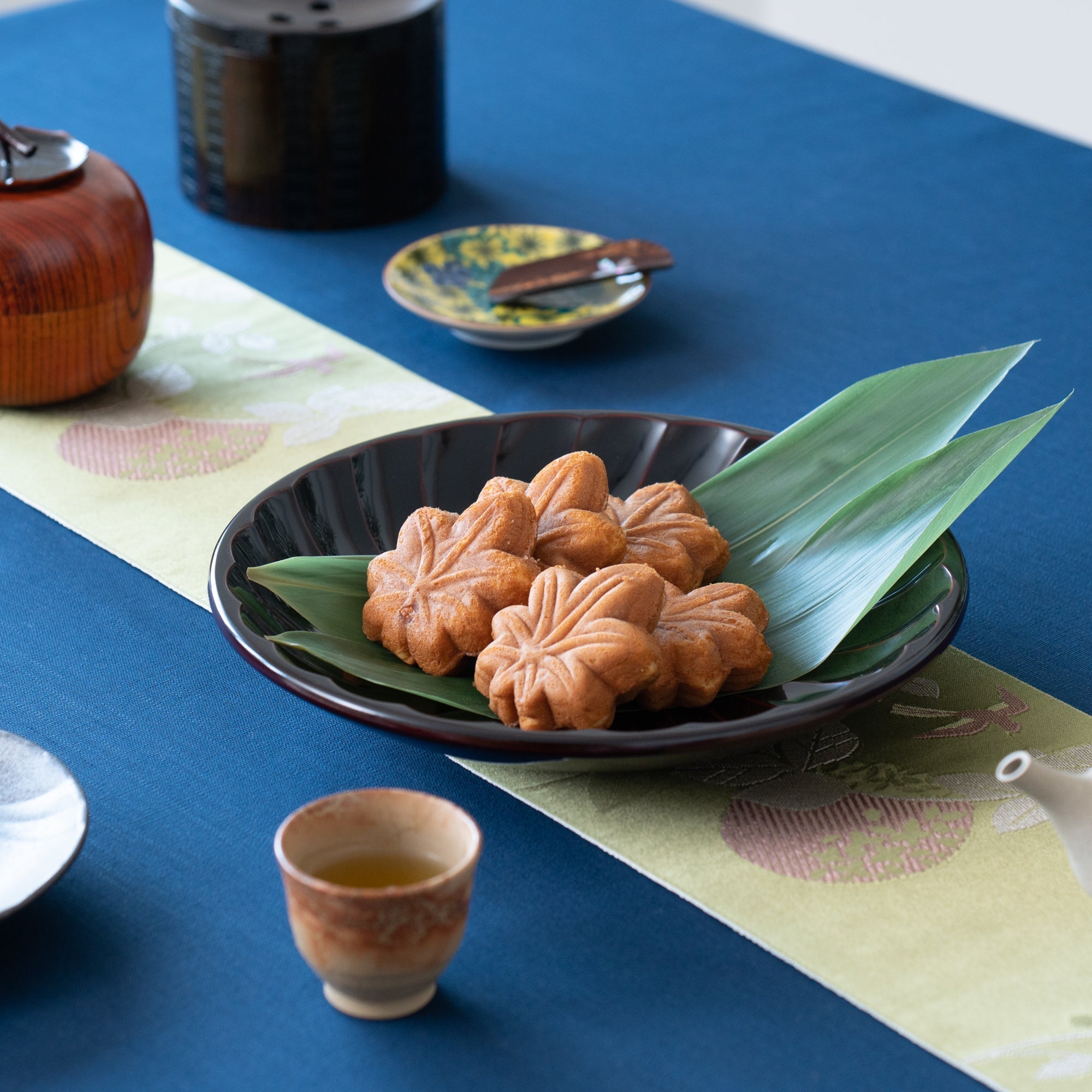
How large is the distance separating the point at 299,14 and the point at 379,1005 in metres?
1.08

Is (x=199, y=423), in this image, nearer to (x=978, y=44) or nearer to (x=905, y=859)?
(x=905, y=859)

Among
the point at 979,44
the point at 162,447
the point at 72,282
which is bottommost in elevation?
the point at 979,44

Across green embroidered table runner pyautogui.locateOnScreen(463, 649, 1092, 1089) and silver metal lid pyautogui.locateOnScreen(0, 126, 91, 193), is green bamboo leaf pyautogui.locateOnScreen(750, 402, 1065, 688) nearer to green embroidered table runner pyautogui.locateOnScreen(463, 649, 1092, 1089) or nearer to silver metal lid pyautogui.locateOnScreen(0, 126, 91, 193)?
green embroidered table runner pyautogui.locateOnScreen(463, 649, 1092, 1089)

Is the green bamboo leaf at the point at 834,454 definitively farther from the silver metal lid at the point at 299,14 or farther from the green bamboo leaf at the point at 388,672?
the silver metal lid at the point at 299,14

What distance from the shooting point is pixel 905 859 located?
24.7 inches

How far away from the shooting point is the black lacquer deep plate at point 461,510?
0.58m

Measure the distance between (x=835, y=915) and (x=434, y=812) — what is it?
7.2 inches

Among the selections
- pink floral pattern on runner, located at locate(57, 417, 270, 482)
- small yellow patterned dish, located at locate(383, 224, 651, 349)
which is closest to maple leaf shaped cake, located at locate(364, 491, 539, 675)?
pink floral pattern on runner, located at locate(57, 417, 270, 482)

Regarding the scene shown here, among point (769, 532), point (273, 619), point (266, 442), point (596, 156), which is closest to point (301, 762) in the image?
point (273, 619)

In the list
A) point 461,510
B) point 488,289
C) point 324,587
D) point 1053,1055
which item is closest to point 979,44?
point 488,289

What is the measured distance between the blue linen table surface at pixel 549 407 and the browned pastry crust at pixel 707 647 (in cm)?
8

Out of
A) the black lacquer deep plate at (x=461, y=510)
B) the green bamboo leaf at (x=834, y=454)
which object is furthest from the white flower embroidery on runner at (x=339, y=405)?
the green bamboo leaf at (x=834, y=454)

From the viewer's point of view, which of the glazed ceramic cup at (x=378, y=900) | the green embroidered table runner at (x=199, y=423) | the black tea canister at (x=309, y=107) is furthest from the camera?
the black tea canister at (x=309, y=107)

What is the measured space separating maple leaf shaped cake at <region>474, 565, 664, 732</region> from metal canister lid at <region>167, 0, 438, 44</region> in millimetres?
834
